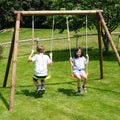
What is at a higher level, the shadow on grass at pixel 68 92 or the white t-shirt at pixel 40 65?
the white t-shirt at pixel 40 65

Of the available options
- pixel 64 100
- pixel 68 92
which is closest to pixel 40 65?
pixel 64 100

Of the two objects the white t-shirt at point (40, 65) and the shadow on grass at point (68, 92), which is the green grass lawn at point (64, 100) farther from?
the white t-shirt at point (40, 65)

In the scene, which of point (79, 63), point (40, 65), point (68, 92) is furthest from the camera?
point (68, 92)

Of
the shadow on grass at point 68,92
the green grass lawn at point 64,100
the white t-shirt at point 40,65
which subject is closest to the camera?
the green grass lawn at point 64,100

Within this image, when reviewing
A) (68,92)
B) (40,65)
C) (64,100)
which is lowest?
(64,100)

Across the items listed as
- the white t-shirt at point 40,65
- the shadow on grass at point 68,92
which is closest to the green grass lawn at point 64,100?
the shadow on grass at point 68,92

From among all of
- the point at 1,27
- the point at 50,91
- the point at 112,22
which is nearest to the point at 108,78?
the point at 50,91

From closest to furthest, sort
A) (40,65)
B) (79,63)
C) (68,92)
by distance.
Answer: (40,65) → (79,63) → (68,92)

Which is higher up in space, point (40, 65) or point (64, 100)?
point (40, 65)

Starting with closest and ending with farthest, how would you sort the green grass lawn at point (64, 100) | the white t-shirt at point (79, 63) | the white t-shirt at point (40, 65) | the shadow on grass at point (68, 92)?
1. the green grass lawn at point (64, 100)
2. the white t-shirt at point (40, 65)
3. the white t-shirt at point (79, 63)
4. the shadow on grass at point (68, 92)

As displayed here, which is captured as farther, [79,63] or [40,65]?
[79,63]

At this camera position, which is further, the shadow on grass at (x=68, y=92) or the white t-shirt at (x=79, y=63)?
the shadow on grass at (x=68, y=92)

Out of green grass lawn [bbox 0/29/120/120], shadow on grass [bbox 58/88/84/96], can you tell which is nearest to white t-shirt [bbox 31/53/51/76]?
green grass lawn [bbox 0/29/120/120]

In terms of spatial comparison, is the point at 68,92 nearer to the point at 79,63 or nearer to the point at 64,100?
the point at 64,100
